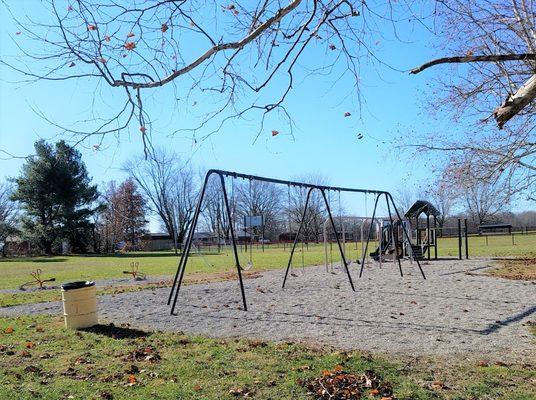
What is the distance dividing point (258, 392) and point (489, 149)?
15.3 meters

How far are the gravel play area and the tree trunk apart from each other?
2.94 metres

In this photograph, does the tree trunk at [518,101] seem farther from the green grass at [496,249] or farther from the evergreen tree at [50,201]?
the evergreen tree at [50,201]

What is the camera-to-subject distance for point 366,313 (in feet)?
30.0

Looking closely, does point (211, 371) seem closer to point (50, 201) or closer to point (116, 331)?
point (116, 331)

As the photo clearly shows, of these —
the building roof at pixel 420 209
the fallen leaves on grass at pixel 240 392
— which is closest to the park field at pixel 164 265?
the building roof at pixel 420 209

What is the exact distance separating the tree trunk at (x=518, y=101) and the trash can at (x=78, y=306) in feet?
22.0

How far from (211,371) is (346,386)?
1475mm

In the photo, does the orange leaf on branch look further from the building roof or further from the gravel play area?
the building roof

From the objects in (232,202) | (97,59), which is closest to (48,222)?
(232,202)

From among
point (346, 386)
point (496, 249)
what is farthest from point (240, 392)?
point (496, 249)

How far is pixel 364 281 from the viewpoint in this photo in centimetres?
1499

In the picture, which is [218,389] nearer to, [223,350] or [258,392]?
[258,392]

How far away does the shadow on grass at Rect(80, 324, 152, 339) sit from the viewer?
7.39 metres

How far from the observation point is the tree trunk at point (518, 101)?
13.4 feet
